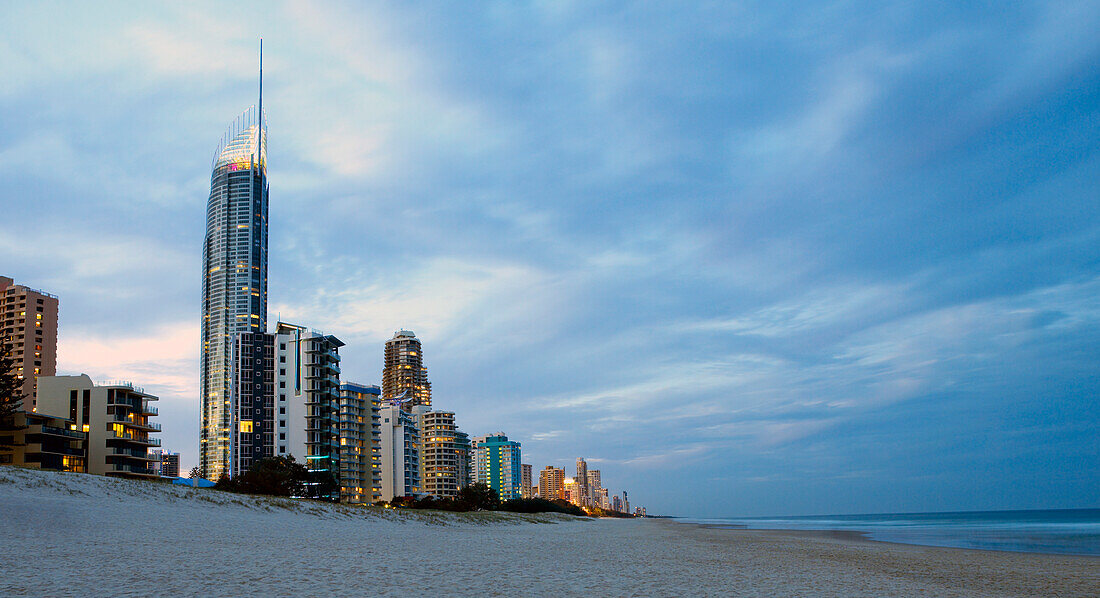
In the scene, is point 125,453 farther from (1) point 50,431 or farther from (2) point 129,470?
(1) point 50,431

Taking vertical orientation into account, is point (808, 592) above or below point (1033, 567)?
above

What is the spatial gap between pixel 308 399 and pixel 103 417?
49.4m

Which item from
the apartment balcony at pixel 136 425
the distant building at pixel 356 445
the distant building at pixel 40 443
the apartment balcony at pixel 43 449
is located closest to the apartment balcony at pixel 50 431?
the distant building at pixel 40 443

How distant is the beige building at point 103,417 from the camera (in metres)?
110

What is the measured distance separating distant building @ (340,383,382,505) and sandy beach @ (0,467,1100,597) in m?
148

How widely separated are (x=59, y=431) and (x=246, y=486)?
33053 millimetres

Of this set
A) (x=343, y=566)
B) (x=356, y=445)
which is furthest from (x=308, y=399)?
(x=343, y=566)

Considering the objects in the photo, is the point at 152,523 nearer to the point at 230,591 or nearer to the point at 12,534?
the point at 12,534

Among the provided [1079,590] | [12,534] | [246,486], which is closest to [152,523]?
[12,534]

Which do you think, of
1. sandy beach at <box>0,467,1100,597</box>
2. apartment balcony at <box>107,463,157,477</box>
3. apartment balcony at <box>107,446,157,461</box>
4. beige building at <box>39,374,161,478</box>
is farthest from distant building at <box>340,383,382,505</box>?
sandy beach at <box>0,467,1100,597</box>

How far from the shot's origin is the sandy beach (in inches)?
614

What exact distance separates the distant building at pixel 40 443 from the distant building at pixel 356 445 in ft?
252

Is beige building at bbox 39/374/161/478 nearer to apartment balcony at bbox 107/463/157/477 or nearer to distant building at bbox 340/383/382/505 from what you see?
apartment balcony at bbox 107/463/157/477

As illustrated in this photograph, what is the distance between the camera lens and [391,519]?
51.7m
